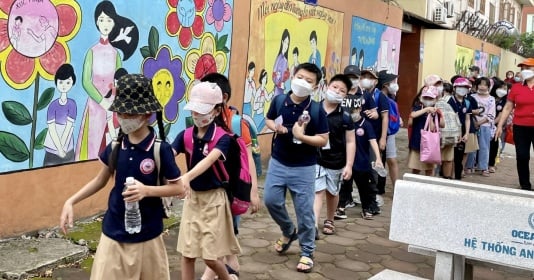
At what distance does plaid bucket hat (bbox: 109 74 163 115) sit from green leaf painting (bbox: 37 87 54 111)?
2357 mm

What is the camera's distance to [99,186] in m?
3.26

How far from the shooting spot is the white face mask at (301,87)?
15.7 feet

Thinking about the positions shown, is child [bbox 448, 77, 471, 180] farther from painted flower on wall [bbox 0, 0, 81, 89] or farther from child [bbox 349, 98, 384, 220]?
painted flower on wall [bbox 0, 0, 81, 89]

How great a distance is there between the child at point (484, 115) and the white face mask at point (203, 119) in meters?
7.10

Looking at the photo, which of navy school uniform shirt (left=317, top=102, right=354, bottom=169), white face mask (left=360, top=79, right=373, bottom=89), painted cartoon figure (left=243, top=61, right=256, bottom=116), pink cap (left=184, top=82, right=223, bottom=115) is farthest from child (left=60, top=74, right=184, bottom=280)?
painted cartoon figure (left=243, top=61, right=256, bottom=116)

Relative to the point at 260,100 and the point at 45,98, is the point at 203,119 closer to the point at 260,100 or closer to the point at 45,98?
the point at 45,98

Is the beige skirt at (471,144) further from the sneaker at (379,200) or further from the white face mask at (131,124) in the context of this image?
the white face mask at (131,124)

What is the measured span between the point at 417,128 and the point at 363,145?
1.42 meters

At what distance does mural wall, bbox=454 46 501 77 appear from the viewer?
20.0m

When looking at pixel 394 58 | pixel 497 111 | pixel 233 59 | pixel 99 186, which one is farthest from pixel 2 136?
pixel 394 58

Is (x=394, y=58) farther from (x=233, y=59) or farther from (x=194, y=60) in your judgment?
(x=194, y=60)

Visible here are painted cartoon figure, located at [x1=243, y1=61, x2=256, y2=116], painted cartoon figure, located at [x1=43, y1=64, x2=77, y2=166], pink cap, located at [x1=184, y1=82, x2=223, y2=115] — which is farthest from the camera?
painted cartoon figure, located at [x1=243, y1=61, x2=256, y2=116]

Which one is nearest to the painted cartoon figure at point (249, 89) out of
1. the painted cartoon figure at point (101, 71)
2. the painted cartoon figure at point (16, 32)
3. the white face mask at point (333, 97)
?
the painted cartoon figure at point (101, 71)

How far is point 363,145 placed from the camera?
671cm
